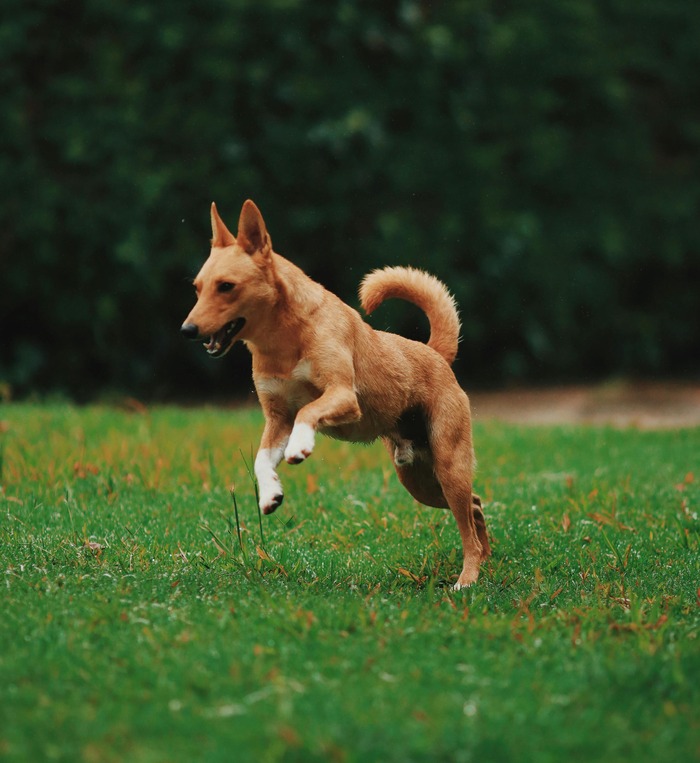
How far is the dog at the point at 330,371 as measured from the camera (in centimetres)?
428

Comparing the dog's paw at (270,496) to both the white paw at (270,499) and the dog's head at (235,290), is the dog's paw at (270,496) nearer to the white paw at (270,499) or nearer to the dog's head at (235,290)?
the white paw at (270,499)

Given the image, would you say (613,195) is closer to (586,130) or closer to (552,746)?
(586,130)

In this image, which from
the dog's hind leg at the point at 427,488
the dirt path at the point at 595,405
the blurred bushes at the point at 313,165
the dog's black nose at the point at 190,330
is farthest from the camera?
the dirt path at the point at 595,405

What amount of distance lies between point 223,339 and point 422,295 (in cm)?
128

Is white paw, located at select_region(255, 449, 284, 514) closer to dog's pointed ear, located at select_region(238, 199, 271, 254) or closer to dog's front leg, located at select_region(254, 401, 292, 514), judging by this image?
dog's front leg, located at select_region(254, 401, 292, 514)

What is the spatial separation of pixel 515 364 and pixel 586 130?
2.87 m

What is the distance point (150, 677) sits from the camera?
3344 mm

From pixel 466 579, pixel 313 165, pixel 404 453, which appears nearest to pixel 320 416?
pixel 404 453

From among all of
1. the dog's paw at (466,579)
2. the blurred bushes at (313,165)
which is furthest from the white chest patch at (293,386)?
the blurred bushes at (313,165)

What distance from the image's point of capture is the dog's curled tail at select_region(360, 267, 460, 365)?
503 cm

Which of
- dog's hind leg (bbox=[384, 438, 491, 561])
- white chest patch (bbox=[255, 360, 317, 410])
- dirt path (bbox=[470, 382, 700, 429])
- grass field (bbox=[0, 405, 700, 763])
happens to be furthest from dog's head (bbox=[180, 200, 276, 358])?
dirt path (bbox=[470, 382, 700, 429])

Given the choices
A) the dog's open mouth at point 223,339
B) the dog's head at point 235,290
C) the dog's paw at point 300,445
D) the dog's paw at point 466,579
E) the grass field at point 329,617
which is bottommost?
the dog's paw at point 466,579

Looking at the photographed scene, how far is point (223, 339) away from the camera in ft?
14.1

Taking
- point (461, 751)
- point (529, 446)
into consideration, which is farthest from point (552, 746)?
point (529, 446)
